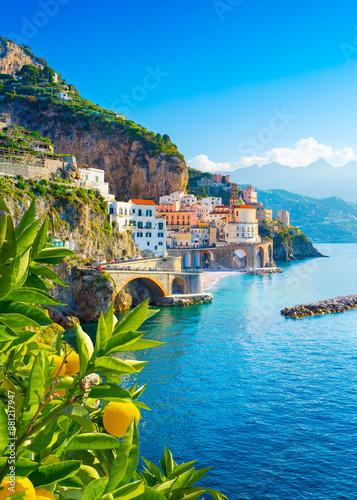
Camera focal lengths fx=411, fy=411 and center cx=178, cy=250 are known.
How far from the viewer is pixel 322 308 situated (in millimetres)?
46844

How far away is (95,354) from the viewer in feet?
5.83

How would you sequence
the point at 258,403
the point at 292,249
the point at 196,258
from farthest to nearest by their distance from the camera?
the point at 292,249 → the point at 196,258 → the point at 258,403

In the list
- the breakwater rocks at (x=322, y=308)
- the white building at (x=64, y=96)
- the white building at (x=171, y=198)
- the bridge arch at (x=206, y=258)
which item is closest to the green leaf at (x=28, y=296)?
the breakwater rocks at (x=322, y=308)

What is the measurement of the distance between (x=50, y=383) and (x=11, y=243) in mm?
691

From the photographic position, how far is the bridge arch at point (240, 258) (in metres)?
91.1

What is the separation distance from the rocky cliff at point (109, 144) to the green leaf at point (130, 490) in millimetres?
101653

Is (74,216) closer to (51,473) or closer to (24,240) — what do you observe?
(24,240)

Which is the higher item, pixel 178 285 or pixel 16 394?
pixel 16 394

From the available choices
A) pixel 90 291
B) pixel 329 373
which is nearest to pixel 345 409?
pixel 329 373

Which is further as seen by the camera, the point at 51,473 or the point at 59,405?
the point at 59,405

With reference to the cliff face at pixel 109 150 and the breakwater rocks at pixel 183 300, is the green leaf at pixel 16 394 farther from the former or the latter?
the cliff face at pixel 109 150

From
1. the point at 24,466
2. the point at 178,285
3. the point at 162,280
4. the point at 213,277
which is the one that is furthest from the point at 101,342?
the point at 213,277

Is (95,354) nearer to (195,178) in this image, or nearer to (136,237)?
(136,237)

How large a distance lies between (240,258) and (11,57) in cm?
10969
